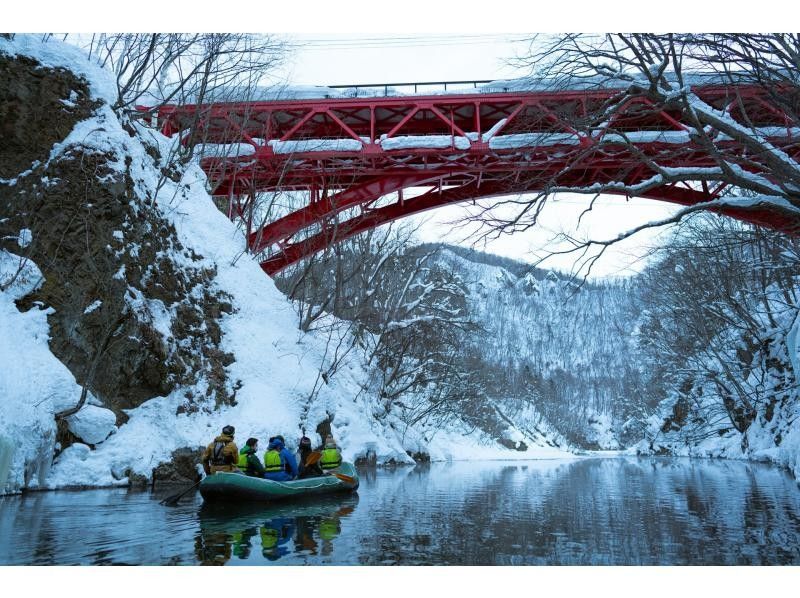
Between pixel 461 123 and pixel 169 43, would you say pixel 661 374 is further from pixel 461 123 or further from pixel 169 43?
pixel 169 43

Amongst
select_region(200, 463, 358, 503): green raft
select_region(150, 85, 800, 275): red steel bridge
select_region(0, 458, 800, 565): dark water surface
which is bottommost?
select_region(0, 458, 800, 565): dark water surface

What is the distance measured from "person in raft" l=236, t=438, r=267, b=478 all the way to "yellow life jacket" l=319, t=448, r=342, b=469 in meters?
1.62

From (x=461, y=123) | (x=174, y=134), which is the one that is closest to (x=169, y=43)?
(x=174, y=134)

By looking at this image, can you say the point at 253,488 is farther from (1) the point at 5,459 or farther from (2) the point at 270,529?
(1) the point at 5,459

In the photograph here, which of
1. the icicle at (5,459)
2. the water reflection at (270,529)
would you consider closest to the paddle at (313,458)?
the water reflection at (270,529)

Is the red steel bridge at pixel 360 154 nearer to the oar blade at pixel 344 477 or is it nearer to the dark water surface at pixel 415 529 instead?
the oar blade at pixel 344 477

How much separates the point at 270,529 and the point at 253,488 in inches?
86.2

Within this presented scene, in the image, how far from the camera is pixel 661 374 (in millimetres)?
32719

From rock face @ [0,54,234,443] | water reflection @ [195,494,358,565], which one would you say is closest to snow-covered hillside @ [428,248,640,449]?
rock face @ [0,54,234,443]

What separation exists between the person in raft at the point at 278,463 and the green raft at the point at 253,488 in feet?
1.02

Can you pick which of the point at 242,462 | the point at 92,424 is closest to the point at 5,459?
the point at 92,424

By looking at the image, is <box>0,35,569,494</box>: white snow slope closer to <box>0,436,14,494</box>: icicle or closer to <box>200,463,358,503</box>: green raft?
<box>0,436,14,494</box>: icicle

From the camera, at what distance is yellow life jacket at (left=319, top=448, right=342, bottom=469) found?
12242mm

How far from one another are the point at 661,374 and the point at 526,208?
1093 inches
